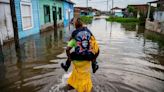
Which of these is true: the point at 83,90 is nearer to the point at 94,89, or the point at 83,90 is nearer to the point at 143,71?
the point at 94,89

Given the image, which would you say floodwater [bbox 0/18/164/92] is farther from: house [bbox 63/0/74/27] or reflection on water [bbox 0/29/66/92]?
house [bbox 63/0/74/27]

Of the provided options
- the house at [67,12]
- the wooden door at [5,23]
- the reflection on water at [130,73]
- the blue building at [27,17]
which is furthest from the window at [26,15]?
the house at [67,12]

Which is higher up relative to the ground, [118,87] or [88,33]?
[88,33]

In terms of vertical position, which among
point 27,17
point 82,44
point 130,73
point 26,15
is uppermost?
point 26,15

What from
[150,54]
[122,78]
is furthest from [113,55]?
[122,78]

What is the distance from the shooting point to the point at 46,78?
5.79m

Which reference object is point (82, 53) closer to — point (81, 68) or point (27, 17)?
point (81, 68)

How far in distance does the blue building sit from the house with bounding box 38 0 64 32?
1142 millimetres

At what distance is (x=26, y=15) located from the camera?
1441cm

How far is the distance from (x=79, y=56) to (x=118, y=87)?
198 cm

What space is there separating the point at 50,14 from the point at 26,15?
20.3 feet

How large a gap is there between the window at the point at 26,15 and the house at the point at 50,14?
2223mm

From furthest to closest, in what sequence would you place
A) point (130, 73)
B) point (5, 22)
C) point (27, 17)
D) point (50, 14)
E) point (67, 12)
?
1. point (67, 12)
2. point (50, 14)
3. point (27, 17)
4. point (5, 22)
5. point (130, 73)

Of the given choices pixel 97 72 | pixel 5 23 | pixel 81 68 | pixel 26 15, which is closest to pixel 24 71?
pixel 97 72
